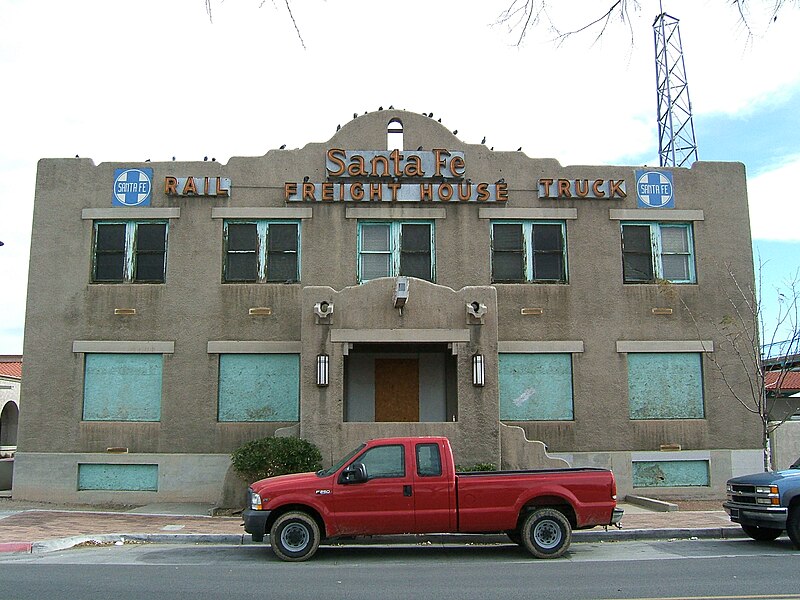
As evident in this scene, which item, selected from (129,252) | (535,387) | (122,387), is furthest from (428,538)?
(129,252)

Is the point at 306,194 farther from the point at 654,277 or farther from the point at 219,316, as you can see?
the point at 654,277

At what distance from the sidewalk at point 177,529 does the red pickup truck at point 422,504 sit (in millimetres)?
1796

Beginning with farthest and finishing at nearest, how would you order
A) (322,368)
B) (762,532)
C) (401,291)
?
(322,368), (401,291), (762,532)

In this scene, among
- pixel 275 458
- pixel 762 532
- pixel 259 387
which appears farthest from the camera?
pixel 259 387

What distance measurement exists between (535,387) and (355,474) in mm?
8283

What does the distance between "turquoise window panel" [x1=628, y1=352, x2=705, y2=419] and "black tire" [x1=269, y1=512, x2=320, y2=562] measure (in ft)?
33.2

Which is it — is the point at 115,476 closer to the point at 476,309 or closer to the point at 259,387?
the point at 259,387

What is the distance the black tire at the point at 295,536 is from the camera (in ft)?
37.4

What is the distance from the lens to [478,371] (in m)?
16.9

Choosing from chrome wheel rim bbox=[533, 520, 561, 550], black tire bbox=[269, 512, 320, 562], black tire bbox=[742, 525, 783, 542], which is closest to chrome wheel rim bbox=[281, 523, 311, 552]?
black tire bbox=[269, 512, 320, 562]

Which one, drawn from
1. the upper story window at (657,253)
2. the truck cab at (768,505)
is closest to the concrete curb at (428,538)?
the truck cab at (768,505)

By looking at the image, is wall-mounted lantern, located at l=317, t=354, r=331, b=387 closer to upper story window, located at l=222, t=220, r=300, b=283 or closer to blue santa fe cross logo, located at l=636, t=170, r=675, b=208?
upper story window, located at l=222, t=220, r=300, b=283

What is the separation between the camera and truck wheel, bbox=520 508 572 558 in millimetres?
11500

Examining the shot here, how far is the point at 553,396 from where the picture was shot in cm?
1886
